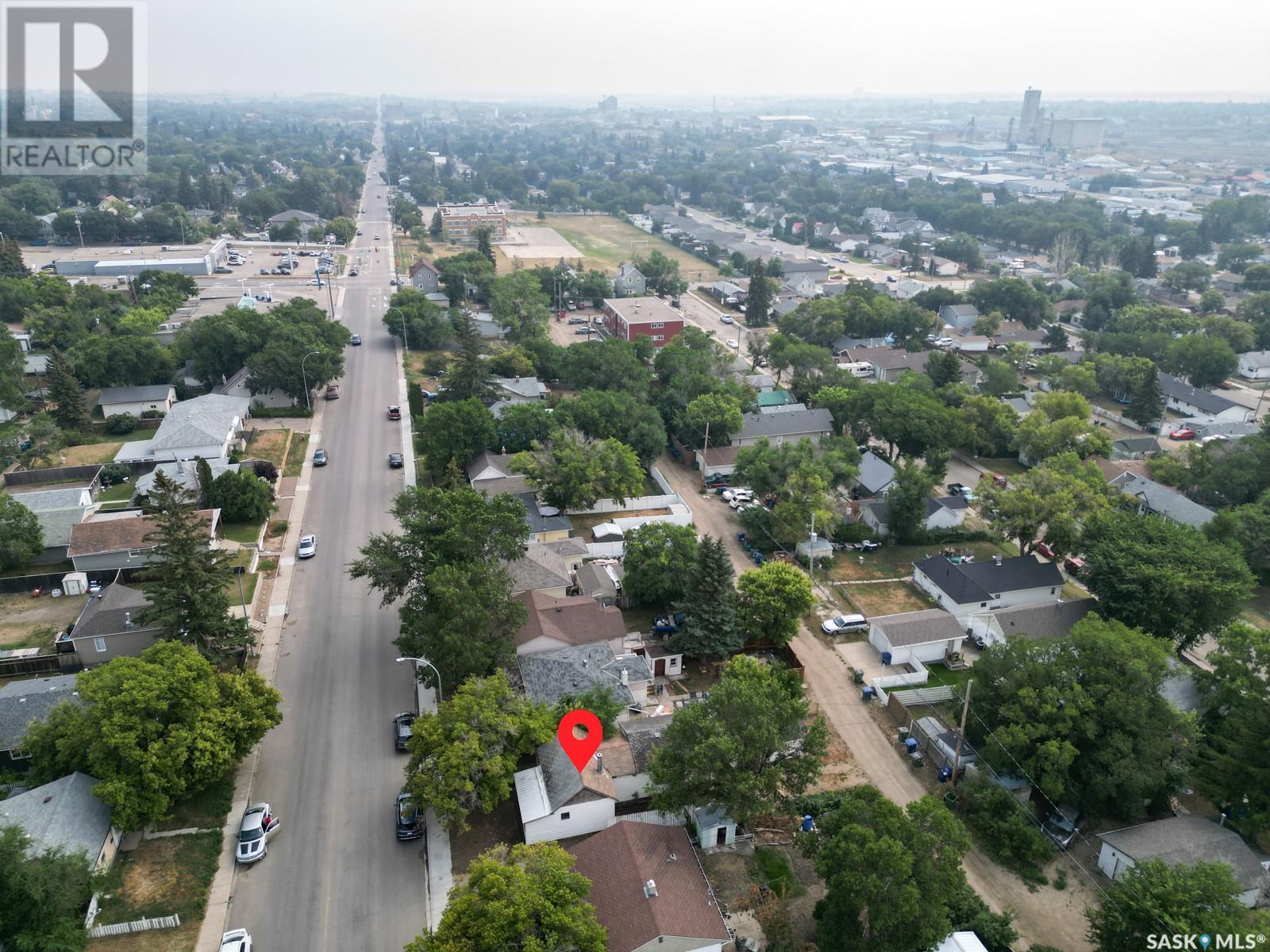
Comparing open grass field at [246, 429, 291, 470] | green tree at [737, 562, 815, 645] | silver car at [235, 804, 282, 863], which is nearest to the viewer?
silver car at [235, 804, 282, 863]

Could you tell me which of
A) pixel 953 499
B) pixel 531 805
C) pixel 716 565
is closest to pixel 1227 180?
pixel 953 499

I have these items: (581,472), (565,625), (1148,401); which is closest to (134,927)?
(565,625)

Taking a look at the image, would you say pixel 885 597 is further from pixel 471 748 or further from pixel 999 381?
pixel 999 381

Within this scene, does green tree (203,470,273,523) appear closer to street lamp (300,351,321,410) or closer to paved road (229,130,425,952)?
paved road (229,130,425,952)

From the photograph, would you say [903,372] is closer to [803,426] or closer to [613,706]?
[803,426]

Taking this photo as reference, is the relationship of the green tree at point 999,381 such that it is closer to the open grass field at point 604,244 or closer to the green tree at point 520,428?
the green tree at point 520,428

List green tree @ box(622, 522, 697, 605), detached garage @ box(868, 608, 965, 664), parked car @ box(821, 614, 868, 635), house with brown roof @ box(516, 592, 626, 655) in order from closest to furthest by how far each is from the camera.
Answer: house with brown roof @ box(516, 592, 626, 655), detached garage @ box(868, 608, 965, 664), green tree @ box(622, 522, 697, 605), parked car @ box(821, 614, 868, 635)

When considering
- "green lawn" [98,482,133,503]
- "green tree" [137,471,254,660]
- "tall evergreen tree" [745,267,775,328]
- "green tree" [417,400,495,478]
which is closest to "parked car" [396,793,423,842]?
"green tree" [137,471,254,660]
